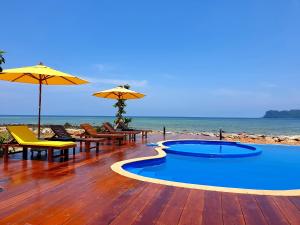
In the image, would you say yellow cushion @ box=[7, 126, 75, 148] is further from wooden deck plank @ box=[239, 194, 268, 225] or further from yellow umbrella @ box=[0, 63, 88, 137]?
wooden deck plank @ box=[239, 194, 268, 225]

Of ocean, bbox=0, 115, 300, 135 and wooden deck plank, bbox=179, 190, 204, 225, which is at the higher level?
ocean, bbox=0, 115, 300, 135

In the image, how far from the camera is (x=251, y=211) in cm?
348

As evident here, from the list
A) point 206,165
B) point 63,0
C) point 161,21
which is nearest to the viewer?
point 206,165

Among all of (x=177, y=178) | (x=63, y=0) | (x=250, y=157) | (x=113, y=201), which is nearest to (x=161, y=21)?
(x=63, y=0)

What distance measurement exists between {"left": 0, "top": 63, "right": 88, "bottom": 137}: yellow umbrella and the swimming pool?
3182mm

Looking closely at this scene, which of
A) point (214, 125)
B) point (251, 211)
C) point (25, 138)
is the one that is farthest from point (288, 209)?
point (214, 125)

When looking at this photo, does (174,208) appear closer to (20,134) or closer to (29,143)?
(29,143)

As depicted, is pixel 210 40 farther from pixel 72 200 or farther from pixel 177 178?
pixel 72 200

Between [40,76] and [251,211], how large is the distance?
7.23 metres

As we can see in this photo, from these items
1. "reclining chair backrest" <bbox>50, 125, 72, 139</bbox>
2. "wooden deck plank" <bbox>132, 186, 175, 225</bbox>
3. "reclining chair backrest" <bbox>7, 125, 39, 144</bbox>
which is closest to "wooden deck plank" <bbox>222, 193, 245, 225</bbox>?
"wooden deck plank" <bbox>132, 186, 175, 225</bbox>

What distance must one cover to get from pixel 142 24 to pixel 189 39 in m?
3.89

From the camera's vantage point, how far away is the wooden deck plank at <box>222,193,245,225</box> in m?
3.14

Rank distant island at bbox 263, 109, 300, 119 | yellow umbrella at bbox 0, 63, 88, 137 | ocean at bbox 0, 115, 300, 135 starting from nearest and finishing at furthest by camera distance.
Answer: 1. yellow umbrella at bbox 0, 63, 88, 137
2. ocean at bbox 0, 115, 300, 135
3. distant island at bbox 263, 109, 300, 119

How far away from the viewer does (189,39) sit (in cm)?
2228
